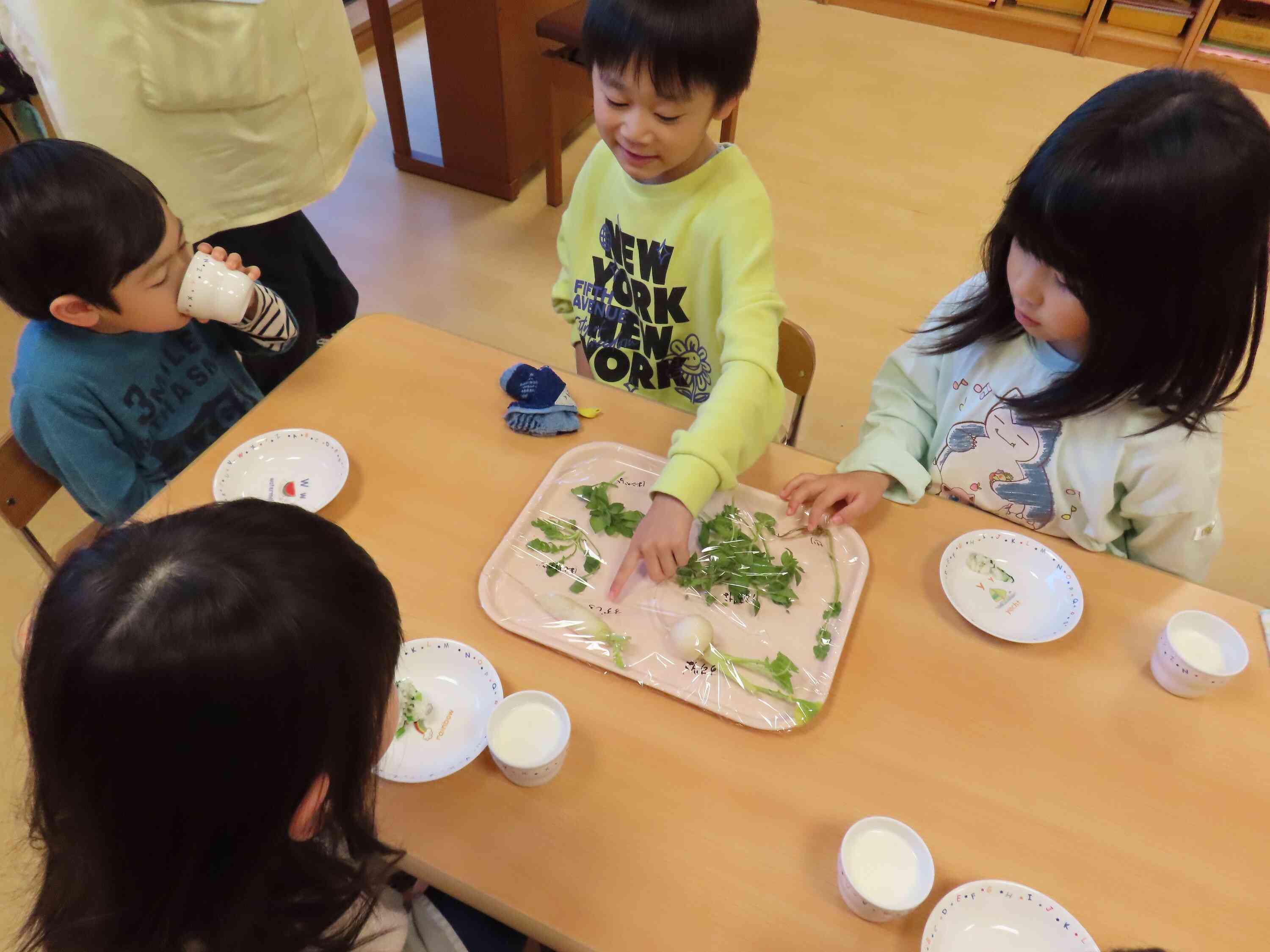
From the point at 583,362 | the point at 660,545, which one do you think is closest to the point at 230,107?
the point at 583,362

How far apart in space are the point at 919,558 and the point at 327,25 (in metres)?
1.58

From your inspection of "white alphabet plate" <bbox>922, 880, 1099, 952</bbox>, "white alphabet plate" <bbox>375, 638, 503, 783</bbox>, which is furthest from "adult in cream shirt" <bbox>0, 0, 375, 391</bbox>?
"white alphabet plate" <bbox>922, 880, 1099, 952</bbox>

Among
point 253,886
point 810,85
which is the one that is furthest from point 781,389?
point 810,85

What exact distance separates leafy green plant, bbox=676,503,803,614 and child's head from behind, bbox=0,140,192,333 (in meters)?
0.83

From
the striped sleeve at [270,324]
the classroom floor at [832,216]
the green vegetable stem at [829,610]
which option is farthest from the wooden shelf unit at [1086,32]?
the striped sleeve at [270,324]

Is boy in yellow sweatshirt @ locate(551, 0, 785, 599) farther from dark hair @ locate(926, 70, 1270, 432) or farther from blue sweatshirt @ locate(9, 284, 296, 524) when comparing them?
blue sweatshirt @ locate(9, 284, 296, 524)

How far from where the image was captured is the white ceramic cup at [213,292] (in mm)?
1074

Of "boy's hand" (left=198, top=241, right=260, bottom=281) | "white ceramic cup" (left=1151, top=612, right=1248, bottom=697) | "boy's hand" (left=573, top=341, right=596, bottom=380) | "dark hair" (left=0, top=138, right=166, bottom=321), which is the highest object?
"dark hair" (left=0, top=138, right=166, bottom=321)

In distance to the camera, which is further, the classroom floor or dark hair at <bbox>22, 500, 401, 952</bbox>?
the classroom floor

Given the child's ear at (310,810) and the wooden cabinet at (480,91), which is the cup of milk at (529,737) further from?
the wooden cabinet at (480,91)

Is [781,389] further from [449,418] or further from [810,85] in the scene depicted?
[810,85]

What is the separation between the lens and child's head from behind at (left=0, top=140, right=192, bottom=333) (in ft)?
3.31

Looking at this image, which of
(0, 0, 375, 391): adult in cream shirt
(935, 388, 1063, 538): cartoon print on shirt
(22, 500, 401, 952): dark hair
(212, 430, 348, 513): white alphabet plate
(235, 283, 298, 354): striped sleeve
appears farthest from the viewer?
(0, 0, 375, 391): adult in cream shirt

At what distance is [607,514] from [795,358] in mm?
478
